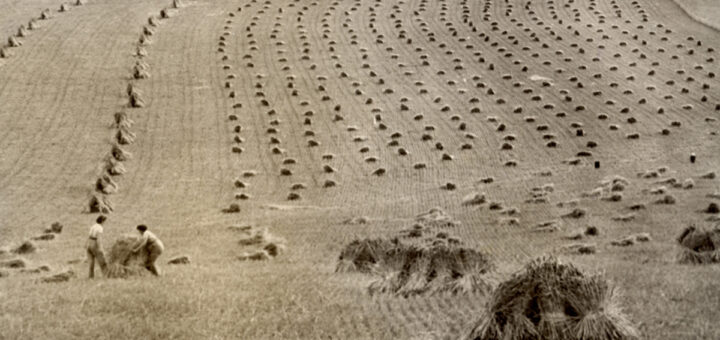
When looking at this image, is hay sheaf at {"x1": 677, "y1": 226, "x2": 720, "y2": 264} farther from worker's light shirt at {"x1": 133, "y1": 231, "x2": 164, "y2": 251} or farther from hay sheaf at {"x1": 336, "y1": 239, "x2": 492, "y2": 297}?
worker's light shirt at {"x1": 133, "y1": 231, "x2": 164, "y2": 251}

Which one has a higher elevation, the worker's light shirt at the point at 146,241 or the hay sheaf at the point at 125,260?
the worker's light shirt at the point at 146,241

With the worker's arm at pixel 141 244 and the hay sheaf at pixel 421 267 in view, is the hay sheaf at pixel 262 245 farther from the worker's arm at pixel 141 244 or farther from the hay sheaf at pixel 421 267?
the hay sheaf at pixel 421 267

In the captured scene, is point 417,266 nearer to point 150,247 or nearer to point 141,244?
point 150,247

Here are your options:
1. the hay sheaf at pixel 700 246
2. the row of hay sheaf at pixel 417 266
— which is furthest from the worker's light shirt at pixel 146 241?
the hay sheaf at pixel 700 246

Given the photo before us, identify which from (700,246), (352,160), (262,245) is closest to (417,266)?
(700,246)

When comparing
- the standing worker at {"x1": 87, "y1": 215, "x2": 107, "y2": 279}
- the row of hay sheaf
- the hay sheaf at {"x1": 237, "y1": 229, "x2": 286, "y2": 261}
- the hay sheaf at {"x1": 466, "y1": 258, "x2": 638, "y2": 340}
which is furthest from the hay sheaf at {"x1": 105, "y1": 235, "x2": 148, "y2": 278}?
the hay sheaf at {"x1": 466, "y1": 258, "x2": 638, "y2": 340}

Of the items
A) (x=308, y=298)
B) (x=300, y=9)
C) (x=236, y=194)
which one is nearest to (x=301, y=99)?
(x=236, y=194)
